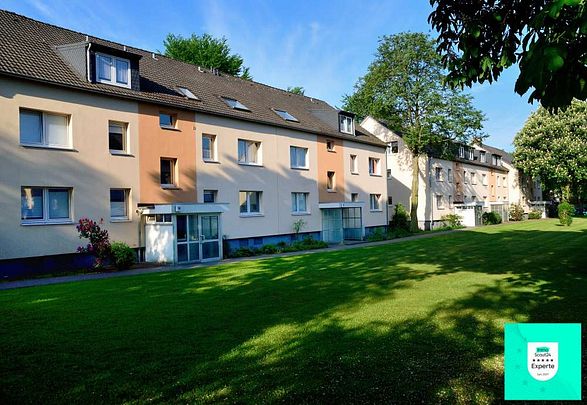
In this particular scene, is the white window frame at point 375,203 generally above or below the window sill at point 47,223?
above

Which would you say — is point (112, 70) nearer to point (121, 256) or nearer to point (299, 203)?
point (121, 256)

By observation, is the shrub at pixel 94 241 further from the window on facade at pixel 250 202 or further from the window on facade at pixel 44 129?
the window on facade at pixel 250 202

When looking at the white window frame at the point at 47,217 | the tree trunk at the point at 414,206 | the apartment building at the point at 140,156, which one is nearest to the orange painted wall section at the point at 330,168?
the apartment building at the point at 140,156

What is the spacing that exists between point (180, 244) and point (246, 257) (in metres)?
3.42

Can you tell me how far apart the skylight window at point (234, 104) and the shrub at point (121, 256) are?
414 inches

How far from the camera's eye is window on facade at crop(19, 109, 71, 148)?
1670 centimetres

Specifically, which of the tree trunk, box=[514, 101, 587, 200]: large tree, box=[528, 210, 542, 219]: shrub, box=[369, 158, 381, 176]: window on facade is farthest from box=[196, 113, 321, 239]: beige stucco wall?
box=[528, 210, 542, 219]: shrub

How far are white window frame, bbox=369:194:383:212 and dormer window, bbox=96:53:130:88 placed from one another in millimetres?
19779

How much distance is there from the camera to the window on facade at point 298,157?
28250mm

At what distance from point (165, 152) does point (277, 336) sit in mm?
15956

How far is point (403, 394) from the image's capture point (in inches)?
Result: 167

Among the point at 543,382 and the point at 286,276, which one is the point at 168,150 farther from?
the point at 543,382

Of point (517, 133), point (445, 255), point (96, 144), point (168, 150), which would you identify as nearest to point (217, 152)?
point (168, 150)

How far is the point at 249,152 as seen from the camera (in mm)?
25578
